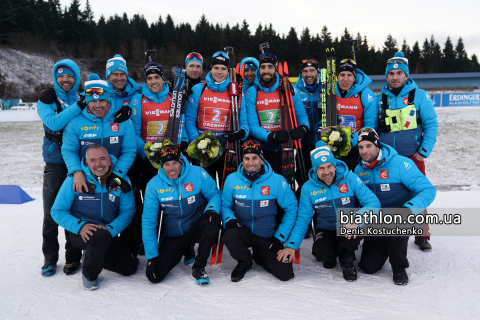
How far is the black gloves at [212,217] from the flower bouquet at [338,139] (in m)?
1.43

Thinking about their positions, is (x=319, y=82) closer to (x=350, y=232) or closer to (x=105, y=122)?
(x=350, y=232)

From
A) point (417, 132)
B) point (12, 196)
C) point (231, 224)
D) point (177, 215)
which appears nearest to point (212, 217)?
point (231, 224)

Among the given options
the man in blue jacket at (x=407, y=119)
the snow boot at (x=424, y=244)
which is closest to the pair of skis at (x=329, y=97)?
the man in blue jacket at (x=407, y=119)

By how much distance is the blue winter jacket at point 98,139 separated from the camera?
11.3 feet

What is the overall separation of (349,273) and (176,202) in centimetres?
174

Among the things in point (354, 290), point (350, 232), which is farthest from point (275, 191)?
point (354, 290)

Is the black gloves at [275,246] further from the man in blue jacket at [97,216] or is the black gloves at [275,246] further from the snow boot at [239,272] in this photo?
the man in blue jacket at [97,216]

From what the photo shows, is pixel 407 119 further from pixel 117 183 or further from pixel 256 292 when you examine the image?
pixel 117 183

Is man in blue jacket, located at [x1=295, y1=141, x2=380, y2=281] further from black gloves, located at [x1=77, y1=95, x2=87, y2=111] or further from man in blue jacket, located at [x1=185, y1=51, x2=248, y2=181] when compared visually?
black gloves, located at [x1=77, y1=95, x2=87, y2=111]

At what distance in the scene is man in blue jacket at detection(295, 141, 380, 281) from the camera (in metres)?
3.31

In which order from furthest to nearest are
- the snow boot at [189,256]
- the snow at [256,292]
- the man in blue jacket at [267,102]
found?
the man in blue jacket at [267,102], the snow boot at [189,256], the snow at [256,292]

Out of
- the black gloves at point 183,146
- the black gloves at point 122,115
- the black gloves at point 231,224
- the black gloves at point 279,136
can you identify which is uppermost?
the black gloves at point 122,115

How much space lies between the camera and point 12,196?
604 cm

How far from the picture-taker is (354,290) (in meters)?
3.00
